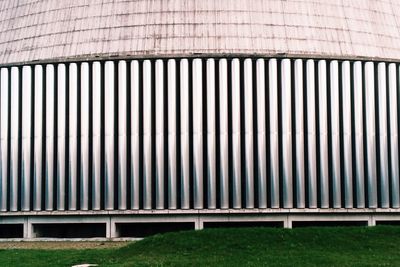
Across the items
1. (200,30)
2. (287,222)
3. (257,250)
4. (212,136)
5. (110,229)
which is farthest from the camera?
(200,30)

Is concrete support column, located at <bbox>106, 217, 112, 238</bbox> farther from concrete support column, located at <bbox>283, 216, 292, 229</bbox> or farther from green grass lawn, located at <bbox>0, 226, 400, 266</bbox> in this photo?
green grass lawn, located at <bbox>0, 226, 400, 266</bbox>

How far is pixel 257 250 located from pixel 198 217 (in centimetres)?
1433

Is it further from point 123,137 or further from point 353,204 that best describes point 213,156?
point 353,204

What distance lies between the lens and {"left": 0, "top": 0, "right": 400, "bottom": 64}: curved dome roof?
42281 mm

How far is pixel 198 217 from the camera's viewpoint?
4100 centimetres

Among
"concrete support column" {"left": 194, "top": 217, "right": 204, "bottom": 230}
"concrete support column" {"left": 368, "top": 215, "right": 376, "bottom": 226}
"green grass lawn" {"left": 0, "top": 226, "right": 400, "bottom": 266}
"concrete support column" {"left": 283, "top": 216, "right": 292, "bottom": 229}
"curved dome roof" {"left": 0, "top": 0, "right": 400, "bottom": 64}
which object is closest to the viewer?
"green grass lawn" {"left": 0, "top": 226, "right": 400, "bottom": 266}

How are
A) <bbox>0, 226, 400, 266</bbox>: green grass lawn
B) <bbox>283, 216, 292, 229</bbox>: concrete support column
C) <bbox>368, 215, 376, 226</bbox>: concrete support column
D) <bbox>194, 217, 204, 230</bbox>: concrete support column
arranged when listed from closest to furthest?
<bbox>0, 226, 400, 266</bbox>: green grass lawn, <bbox>194, 217, 204, 230</bbox>: concrete support column, <bbox>283, 216, 292, 229</bbox>: concrete support column, <bbox>368, 215, 376, 226</bbox>: concrete support column

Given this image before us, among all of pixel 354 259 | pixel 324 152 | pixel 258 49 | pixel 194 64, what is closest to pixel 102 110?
pixel 194 64

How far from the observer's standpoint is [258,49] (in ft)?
138

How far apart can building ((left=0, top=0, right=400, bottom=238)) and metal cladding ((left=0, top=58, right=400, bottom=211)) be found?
0.07m

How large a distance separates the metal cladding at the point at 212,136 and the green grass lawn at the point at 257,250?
36.8 ft

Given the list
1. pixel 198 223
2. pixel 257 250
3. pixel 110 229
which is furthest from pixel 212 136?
pixel 257 250

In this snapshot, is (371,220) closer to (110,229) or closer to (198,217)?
(198,217)

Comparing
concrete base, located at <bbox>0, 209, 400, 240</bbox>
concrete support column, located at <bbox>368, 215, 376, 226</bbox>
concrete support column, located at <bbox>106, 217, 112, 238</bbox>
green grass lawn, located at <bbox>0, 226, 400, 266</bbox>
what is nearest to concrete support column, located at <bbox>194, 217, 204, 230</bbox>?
concrete base, located at <bbox>0, 209, 400, 240</bbox>
